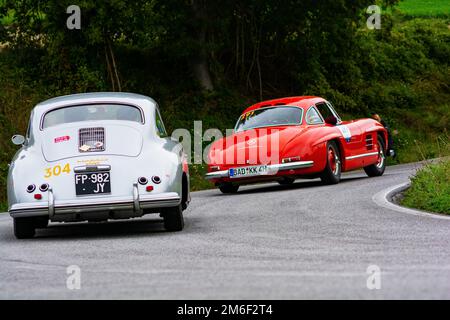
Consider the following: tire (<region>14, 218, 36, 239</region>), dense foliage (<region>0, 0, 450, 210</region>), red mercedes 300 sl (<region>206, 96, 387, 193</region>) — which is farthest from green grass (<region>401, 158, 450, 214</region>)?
dense foliage (<region>0, 0, 450, 210</region>)

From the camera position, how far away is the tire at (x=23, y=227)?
472 inches

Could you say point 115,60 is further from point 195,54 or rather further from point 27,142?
point 27,142

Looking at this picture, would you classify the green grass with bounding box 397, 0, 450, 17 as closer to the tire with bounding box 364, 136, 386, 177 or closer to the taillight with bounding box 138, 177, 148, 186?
the tire with bounding box 364, 136, 386, 177

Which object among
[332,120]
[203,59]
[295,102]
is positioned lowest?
[332,120]

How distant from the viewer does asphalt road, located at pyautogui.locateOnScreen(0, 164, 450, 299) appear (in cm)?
749

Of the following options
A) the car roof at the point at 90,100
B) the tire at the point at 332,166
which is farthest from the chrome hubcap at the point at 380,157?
the car roof at the point at 90,100

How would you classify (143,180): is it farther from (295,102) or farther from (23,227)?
(295,102)

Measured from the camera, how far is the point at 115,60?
3097 cm

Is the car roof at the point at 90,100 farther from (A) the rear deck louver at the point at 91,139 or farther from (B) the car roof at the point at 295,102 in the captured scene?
(B) the car roof at the point at 295,102

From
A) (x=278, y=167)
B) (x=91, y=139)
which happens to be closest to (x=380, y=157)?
(x=278, y=167)

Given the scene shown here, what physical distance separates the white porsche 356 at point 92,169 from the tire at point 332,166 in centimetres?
651

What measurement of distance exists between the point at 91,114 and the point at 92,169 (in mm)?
1218

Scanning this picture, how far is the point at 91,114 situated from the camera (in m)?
12.7
